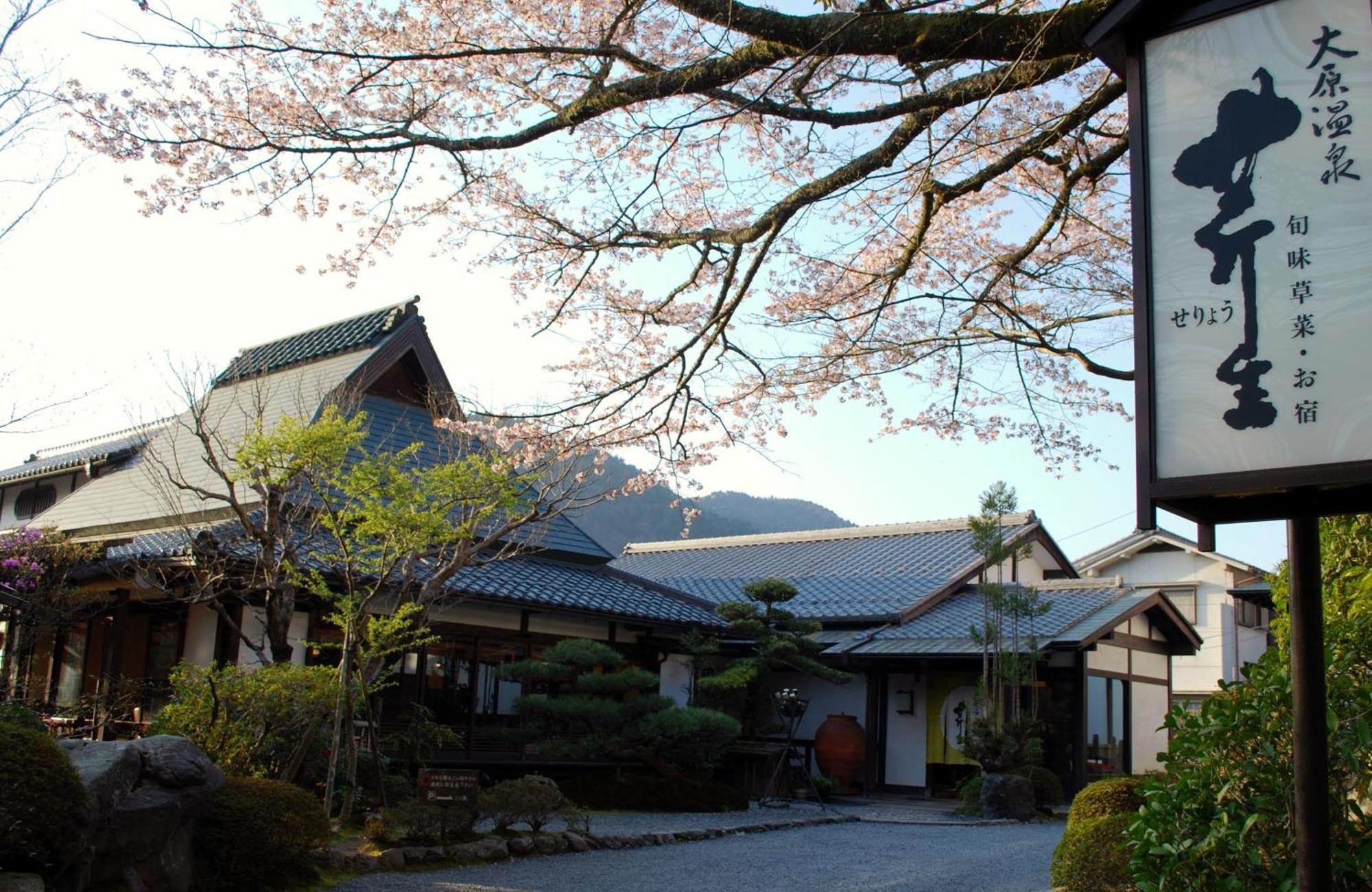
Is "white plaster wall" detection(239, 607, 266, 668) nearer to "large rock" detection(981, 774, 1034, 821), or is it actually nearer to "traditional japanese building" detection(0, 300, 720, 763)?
"traditional japanese building" detection(0, 300, 720, 763)

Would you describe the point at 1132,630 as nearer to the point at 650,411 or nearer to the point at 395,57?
the point at 650,411

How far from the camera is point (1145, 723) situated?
19562 millimetres

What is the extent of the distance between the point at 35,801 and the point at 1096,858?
5.98 meters

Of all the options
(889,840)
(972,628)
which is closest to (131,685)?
(889,840)

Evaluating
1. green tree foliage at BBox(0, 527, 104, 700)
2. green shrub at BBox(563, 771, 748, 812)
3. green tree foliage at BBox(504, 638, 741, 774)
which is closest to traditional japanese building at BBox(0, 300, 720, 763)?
green tree foliage at BBox(0, 527, 104, 700)

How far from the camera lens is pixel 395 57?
20.6 ft

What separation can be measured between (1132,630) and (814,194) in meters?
15.0

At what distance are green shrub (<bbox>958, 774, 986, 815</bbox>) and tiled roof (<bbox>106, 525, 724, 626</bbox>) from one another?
4168 mm

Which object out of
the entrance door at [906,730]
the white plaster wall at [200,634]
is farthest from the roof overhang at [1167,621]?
the white plaster wall at [200,634]

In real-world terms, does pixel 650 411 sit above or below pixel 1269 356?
above

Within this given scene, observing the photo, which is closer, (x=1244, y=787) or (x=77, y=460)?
(x=1244, y=787)

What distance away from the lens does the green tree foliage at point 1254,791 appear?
421 centimetres

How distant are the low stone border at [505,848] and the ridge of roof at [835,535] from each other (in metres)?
12.7

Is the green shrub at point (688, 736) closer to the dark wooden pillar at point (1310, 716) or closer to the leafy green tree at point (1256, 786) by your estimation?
the leafy green tree at point (1256, 786)
